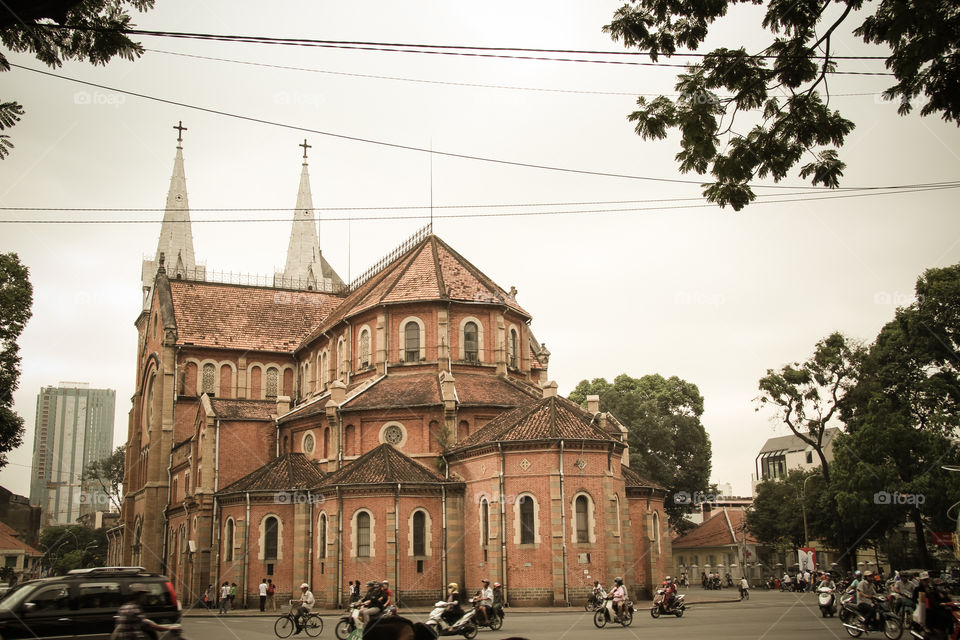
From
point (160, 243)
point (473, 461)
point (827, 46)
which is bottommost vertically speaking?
point (473, 461)

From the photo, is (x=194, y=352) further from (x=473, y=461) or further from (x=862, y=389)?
(x=862, y=389)

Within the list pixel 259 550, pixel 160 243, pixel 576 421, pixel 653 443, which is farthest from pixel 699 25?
pixel 160 243

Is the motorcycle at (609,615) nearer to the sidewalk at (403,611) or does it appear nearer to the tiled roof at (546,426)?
the sidewalk at (403,611)

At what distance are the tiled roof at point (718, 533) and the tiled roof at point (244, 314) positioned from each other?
36.3 m

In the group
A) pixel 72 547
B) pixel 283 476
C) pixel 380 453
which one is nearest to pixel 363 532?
pixel 380 453

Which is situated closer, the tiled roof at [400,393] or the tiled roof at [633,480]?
the tiled roof at [400,393]

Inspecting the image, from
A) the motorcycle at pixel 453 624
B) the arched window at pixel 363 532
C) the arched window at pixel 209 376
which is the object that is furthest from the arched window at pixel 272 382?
the motorcycle at pixel 453 624

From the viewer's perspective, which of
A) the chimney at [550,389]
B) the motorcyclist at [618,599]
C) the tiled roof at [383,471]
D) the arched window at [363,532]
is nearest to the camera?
the motorcyclist at [618,599]

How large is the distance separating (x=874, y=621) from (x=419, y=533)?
66.6 ft

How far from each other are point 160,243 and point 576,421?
42868mm

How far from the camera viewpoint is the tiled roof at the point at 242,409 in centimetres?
4778

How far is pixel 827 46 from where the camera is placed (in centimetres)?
1137

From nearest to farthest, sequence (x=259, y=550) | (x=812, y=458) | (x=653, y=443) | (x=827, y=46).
A: (x=827, y=46)
(x=259, y=550)
(x=653, y=443)
(x=812, y=458)

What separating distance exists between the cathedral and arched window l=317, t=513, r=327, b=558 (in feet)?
0.43
